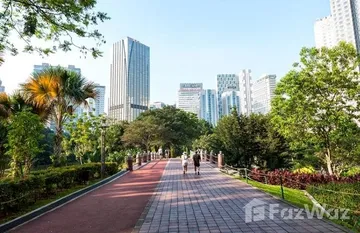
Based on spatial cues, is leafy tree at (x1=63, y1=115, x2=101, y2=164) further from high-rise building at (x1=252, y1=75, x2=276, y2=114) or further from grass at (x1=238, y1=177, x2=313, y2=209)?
high-rise building at (x1=252, y1=75, x2=276, y2=114)

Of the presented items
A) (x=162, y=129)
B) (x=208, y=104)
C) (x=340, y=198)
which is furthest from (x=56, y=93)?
(x=208, y=104)

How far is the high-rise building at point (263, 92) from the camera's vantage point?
9644 centimetres

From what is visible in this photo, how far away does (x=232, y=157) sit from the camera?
25.0m

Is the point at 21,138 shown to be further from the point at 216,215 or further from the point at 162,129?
the point at 162,129

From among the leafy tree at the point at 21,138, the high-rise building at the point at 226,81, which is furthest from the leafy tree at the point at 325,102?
the high-rise building at the point at 226,81

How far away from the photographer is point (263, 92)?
99875 millimetres

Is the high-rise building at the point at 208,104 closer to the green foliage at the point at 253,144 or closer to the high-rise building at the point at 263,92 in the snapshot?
the high-rise building at the point at 263,92

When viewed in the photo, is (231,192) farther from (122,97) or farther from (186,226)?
(122,97)

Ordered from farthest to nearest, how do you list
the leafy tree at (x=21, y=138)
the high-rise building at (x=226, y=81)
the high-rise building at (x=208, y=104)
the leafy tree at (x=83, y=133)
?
1. the high-rise building at (x=226, y=81)
2. the high-rise building at (x=208, y=104)
3. the leafy tree at (x=83, y=133)
4. the leafy tree at (x=21, y=138)

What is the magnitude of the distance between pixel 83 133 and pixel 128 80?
225 feet

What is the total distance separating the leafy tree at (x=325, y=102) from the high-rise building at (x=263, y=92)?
78.7m

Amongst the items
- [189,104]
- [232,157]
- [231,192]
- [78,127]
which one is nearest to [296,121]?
[232,157]

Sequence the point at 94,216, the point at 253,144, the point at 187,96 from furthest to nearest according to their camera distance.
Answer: the point at 187,96 < the point at 253,144 < the point at 94,216

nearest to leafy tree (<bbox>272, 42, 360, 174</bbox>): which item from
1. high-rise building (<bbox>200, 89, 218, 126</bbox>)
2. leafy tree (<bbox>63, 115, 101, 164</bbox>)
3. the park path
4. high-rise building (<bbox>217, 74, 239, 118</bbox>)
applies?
the park path
